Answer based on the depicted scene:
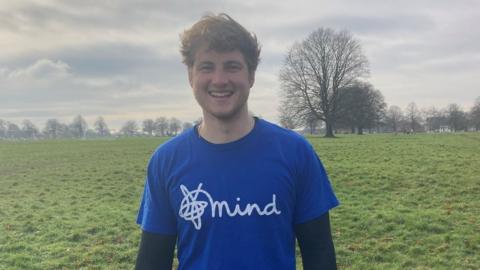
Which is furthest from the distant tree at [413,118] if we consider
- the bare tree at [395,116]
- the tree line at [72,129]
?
the tree line at [72,129]

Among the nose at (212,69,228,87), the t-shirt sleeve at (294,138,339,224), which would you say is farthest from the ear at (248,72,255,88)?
the t-shirt sleeve at (294,138,339,224)

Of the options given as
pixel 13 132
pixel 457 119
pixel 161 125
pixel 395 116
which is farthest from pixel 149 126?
pixel 457 119

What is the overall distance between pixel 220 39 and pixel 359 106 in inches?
2447

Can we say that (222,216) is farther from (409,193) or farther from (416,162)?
(416,162)

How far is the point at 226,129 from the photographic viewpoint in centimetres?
236

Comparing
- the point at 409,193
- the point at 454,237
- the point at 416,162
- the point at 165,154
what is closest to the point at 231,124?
the point at 165,154

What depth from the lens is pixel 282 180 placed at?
223 cm

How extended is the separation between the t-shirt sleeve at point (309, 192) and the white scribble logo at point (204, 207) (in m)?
0.15

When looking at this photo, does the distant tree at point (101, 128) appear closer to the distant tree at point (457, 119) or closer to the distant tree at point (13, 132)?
the distant tree at point (13, 132)

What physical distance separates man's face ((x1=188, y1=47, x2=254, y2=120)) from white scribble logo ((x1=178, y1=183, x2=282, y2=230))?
443mm

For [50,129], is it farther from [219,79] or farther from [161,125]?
[219,79]

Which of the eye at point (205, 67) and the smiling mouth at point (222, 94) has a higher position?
the eye at point (205, 67)

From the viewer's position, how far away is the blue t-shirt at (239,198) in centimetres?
220

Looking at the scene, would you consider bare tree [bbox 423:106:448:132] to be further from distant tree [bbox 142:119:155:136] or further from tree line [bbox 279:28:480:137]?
distant tree [bbox 142:119:155:136]
